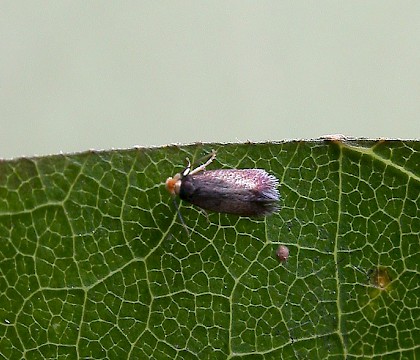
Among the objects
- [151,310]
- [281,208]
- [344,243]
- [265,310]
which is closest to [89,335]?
[151,310]

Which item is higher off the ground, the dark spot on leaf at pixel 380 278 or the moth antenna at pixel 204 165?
the moth antenna at pixel 204 165

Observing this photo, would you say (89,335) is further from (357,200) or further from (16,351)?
(357,200)

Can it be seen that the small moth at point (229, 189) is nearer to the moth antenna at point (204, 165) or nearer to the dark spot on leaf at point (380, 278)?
the moth antenna at point (204, 165)

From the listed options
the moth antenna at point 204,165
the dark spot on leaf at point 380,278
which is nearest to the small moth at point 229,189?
the moth antenna at point 204,165

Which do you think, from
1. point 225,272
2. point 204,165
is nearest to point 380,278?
point 225,272

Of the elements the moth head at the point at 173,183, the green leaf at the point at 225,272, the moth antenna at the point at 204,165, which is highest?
the moth antenna at the point at 204,165
